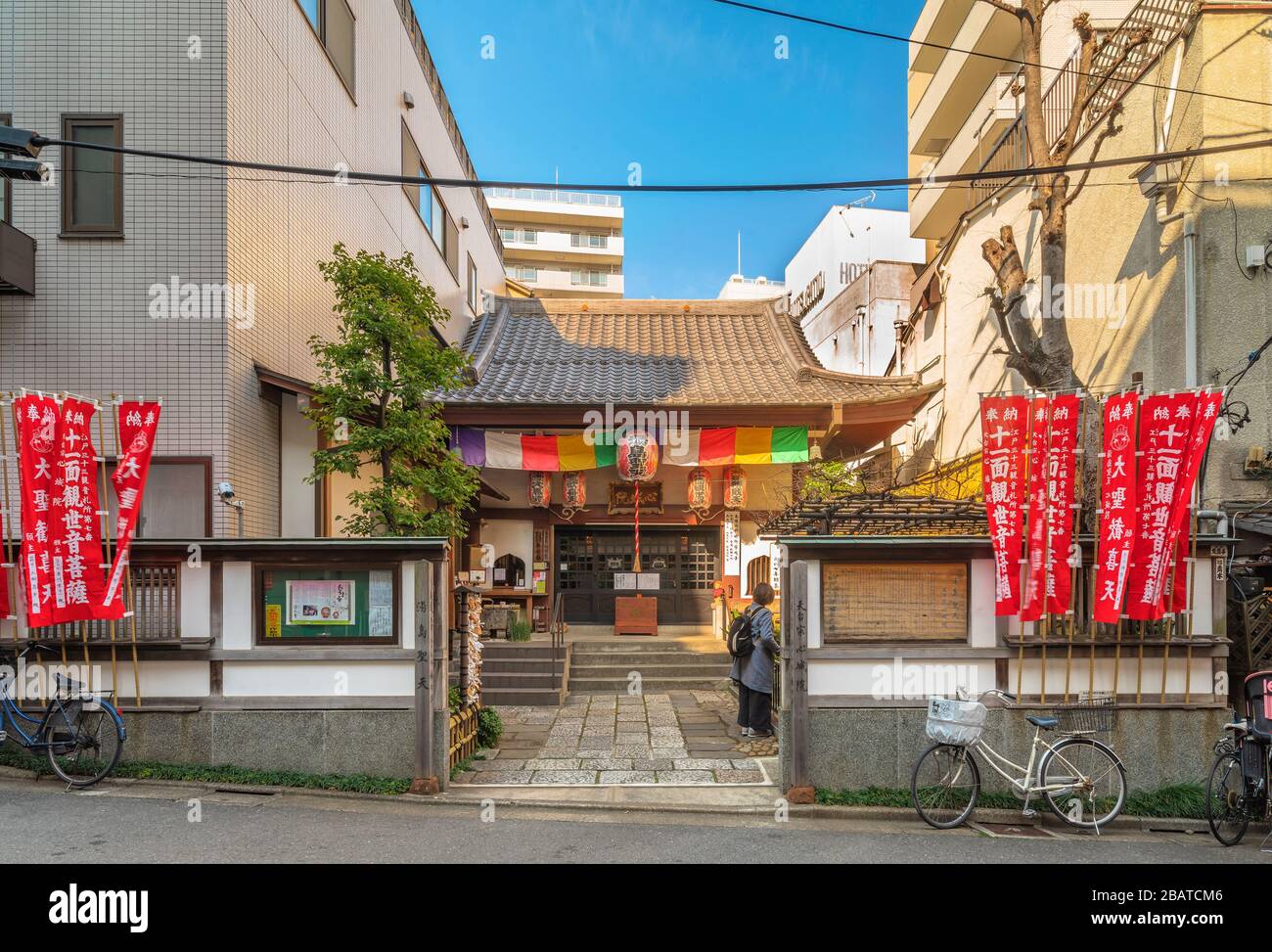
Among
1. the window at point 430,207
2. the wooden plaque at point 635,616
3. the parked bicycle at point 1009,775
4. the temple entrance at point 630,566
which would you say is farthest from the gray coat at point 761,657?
the window at point 430,207

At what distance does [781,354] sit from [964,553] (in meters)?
11.4

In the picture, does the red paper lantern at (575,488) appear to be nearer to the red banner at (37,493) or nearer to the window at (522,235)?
the red banner at (37,493)

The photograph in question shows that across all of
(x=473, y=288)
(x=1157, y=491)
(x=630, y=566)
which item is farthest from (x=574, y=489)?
(x=473, y=288)

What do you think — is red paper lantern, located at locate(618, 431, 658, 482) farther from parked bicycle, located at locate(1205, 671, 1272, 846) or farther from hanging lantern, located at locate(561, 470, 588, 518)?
parked bicycle, located at locate(1205, 671, 1272, 846)

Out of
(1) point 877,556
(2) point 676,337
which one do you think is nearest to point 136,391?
(1) point 877,556

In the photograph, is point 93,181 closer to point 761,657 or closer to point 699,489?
point 761,657

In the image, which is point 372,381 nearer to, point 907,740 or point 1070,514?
point 907,740

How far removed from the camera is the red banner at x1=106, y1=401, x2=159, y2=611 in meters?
8.60

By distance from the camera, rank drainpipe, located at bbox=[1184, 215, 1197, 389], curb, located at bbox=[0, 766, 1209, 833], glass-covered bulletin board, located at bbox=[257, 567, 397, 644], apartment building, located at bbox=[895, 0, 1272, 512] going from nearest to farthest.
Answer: curb, located at bbox=[0, 766, 1209, 833] → glass-covered bulletin board, located at bbox=[257, 567, 397, 644] → apartment building, located at bbox=[895, 0, 1272, 512] → drainpipe, located at bbox=[1184, 215, 1197, 389]

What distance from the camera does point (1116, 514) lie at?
27.7 feet

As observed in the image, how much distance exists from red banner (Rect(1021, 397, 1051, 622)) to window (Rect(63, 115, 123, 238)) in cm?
1148

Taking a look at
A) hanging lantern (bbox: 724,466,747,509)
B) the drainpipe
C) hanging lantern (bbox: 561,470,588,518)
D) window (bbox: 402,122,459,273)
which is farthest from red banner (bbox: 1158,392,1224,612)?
window (bbox: 402,122,459,273)

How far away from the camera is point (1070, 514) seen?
8.56 meters

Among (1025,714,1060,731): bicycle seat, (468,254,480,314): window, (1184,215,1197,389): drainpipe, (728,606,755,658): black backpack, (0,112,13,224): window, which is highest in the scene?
(468,254,480,314): window
